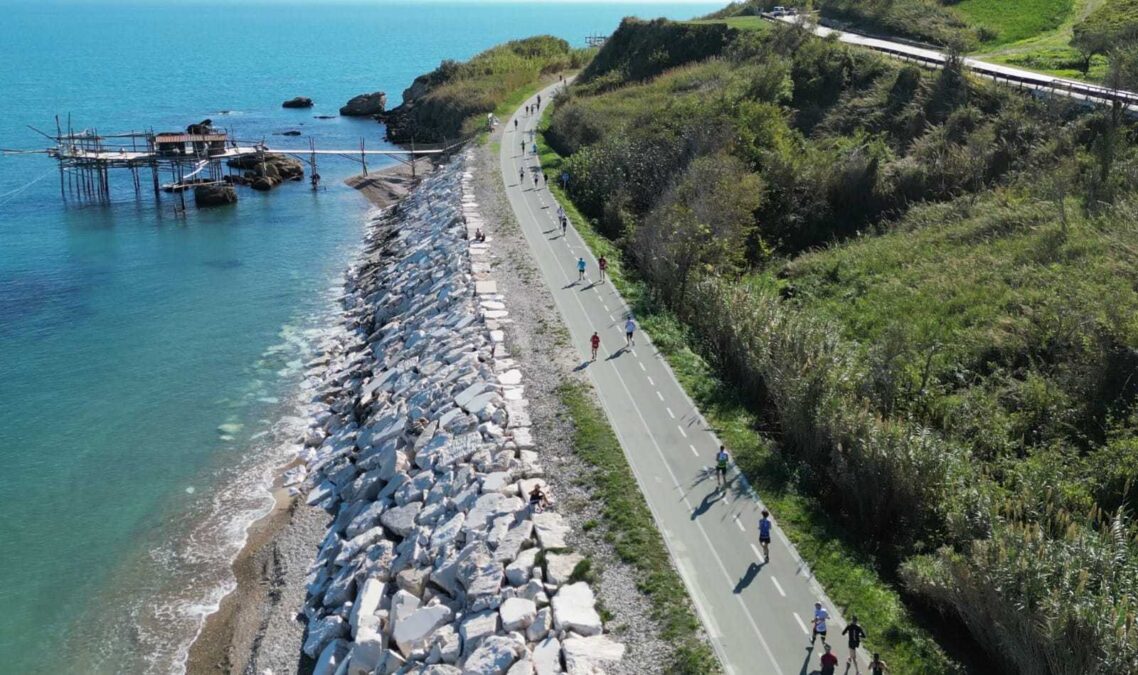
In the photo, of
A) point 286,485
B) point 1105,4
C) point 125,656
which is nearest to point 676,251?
point 286,485

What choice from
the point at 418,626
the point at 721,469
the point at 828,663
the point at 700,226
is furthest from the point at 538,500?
the point at 700,226

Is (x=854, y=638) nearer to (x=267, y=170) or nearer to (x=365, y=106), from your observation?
(x=267, y=170)

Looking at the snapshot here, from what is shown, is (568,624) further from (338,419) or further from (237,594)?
(338,419)

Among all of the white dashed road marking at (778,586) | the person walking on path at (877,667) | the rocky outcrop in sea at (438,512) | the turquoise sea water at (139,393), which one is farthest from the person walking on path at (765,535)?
the turquoise sea water at (139,393)

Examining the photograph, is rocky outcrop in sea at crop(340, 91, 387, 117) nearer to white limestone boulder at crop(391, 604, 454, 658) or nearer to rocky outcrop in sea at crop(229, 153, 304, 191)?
rocky outcrop in sea at crop(229, 153, 304, 191)

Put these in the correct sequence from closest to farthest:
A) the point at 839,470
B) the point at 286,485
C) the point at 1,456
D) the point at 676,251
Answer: the point at 839,470, the point at 286,485, the point at 1,456, the point at 676,251

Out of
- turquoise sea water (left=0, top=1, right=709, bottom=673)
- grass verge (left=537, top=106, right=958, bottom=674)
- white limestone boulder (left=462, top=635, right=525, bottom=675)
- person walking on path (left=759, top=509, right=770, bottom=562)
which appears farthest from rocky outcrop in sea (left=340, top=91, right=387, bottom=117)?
white limestone boulder (left=462, top=635, right=525, bottom=675)
